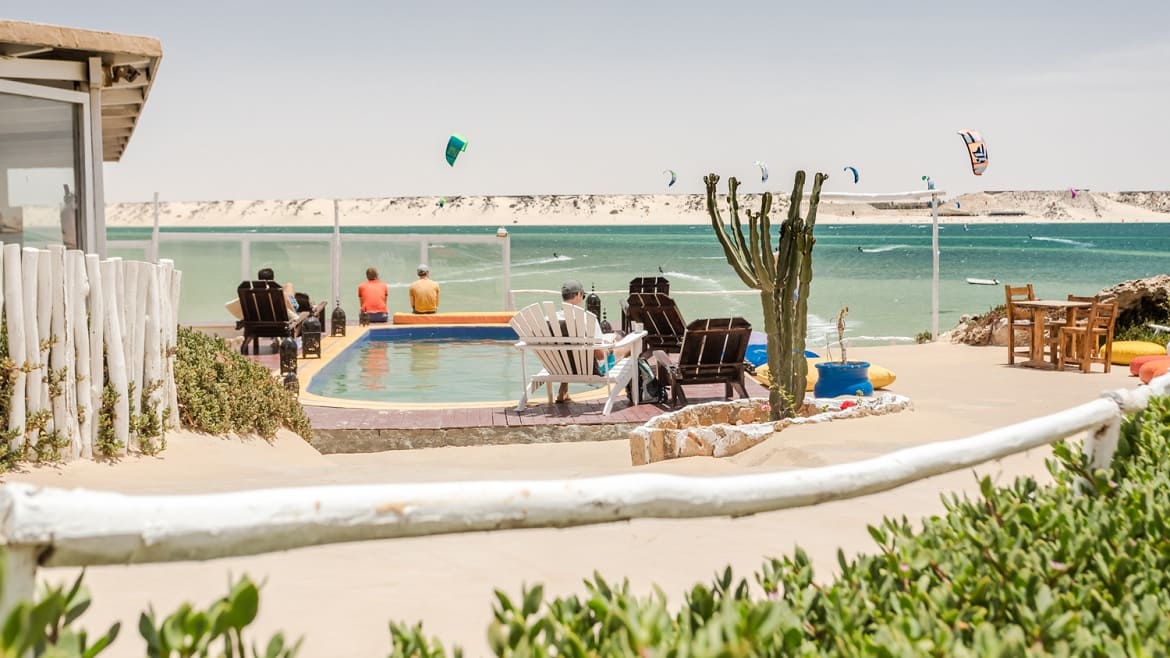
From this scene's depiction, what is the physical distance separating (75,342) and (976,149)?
14.0 metres

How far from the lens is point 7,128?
22.7 ft

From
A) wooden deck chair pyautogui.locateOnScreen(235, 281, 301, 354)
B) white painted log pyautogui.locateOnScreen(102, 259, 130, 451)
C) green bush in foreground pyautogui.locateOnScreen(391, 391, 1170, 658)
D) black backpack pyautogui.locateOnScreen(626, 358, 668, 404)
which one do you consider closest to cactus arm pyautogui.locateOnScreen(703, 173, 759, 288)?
black backpack pyautogui.locateOnScreen(626, 358, 668, 404)

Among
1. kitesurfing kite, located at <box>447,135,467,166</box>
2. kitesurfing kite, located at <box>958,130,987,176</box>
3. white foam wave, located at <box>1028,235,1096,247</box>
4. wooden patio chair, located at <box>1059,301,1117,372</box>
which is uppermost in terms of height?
white foam wave, located at <box>1028,235,1096,247</box>

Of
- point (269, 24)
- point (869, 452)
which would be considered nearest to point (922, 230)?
point (269, 24)

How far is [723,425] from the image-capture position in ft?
21.2

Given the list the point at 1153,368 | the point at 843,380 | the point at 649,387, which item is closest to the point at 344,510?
the point at 843,380

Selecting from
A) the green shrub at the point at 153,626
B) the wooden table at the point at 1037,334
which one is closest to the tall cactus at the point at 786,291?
the wooden table at the point at 1037,334

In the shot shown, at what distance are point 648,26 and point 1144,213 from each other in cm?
10269

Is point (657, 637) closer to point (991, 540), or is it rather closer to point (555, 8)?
point (991, 540)

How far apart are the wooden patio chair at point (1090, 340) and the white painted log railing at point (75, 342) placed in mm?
8941

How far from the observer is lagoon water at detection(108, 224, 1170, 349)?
2491 centimetres

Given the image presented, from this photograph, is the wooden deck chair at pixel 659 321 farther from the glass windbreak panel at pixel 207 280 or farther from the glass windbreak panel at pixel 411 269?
the glass windbreak panel at pixel 207 280

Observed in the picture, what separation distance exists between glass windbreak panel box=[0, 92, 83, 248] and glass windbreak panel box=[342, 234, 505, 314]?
323 inches

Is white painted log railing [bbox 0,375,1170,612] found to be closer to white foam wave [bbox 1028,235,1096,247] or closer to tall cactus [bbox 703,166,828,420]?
tall cactus [bbox 703,166,828,420]
